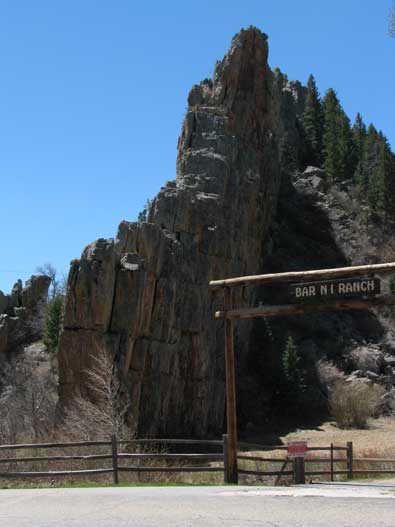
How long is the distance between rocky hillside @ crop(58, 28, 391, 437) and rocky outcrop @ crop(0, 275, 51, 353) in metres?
17.9

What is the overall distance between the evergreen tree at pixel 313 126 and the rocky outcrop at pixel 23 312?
43645mm

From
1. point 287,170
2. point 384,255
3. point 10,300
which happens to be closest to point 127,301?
point 10,300

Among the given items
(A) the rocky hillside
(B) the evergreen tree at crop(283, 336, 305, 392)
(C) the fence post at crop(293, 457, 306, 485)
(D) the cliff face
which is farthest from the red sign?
(B) the evergreen tree at crop(283, 336, 305, 392)

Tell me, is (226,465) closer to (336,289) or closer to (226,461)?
(226,461)

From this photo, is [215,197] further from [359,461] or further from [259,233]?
[359,461]

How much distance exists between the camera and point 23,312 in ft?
214

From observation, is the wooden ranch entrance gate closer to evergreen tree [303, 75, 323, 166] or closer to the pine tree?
the pine tree

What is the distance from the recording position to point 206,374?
49.0 meters

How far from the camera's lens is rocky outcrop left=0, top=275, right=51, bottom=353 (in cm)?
6281

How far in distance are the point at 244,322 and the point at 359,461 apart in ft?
118

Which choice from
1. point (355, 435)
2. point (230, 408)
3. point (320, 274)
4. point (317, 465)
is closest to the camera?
point (320, 274)

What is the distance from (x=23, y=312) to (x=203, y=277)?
21934 mm

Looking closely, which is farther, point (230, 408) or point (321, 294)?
point (230, 408)

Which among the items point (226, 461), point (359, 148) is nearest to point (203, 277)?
point (226, 461)
